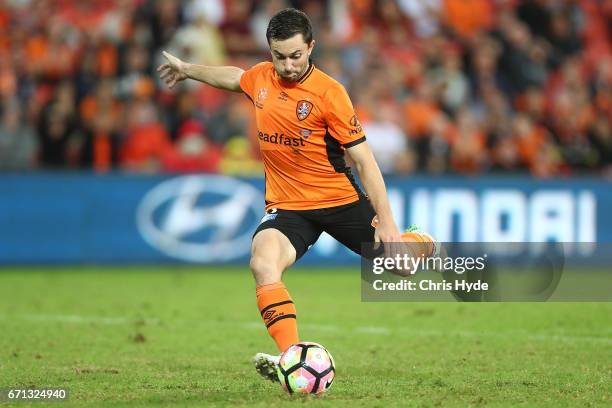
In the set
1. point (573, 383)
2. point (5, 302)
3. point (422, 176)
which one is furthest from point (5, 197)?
point (573, 383)

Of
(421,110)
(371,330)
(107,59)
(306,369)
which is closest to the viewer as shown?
(306,369)

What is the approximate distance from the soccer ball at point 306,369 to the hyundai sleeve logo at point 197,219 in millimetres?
8958

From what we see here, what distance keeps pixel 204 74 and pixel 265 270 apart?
1.80 meters

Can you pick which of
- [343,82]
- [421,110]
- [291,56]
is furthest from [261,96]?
[421,110]

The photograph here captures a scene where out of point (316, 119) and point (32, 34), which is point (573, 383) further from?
point (32, 34)

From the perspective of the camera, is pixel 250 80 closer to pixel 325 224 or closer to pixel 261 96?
pixel 261 96

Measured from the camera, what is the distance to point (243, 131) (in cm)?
1705

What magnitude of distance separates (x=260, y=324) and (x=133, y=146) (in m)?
6.44

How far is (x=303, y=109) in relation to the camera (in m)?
7.32

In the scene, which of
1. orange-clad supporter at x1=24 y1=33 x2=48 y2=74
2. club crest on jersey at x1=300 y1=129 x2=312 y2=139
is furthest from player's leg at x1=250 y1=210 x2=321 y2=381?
orange-clad supporter at x1=24 y1=33 x2=48 y2=74

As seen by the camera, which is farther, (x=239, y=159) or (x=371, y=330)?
(x=239, y=159)

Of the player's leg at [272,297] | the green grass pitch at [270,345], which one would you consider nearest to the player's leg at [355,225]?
the player's leg at [272,297]

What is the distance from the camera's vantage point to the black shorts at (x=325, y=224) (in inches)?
295

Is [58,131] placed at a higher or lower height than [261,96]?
higher
